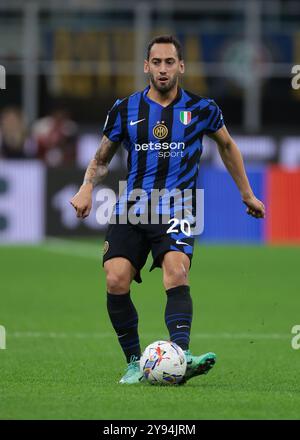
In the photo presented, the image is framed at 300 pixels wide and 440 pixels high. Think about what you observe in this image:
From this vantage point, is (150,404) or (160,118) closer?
(150,404)

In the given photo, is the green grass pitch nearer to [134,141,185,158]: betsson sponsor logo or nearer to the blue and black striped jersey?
the blue and black striped jersey

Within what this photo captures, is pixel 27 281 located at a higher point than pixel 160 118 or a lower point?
lower

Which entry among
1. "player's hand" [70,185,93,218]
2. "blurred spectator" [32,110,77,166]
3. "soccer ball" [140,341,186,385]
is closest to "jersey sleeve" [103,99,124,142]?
"player's hand" [70,185,93,218]

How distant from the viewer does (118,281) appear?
7.89 meters

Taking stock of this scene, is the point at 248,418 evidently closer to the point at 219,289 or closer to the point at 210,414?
the point at 210,414

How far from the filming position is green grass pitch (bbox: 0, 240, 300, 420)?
6809 millimetres

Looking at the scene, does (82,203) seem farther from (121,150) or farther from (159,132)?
(121,150)

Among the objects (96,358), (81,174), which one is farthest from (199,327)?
(81,174)

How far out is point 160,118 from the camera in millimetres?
7977

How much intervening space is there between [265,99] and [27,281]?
10893mm

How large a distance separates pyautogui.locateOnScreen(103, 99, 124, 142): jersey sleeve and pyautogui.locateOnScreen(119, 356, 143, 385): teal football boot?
138 centimetres

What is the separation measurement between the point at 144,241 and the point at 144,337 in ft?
9.57

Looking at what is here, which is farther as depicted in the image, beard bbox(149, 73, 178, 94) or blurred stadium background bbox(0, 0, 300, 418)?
blurred stadium background bbox(0, 0, 300, 418)

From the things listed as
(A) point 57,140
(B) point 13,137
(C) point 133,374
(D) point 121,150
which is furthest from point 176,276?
(A) point 57,140
